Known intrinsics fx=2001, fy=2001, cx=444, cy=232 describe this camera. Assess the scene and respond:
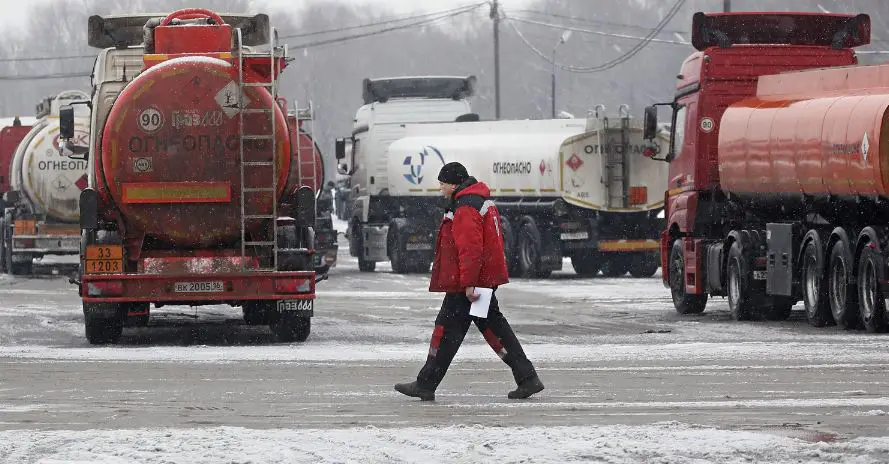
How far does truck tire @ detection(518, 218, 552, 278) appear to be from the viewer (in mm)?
36594

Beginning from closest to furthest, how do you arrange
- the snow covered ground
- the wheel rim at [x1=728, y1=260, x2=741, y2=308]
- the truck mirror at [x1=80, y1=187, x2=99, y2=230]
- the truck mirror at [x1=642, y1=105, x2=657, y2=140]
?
the snow covered ground, the truck mirror at [x1=80, y1=187, x2=99, y2=230], the wheel rim at [x1=728, y1=260, x2=741, y2=308], the truck mirror at [x1=642, y1=105, x2=657, y2=140]

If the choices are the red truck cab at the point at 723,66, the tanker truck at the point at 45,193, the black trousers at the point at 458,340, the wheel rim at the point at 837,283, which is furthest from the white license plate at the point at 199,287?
the tanker truck at the point at 45,193

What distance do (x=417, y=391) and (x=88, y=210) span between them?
21.1 feet

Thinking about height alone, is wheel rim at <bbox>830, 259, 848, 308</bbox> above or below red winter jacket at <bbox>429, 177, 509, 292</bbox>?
Result: below

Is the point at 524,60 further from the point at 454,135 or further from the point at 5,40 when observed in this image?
the point at 454,135

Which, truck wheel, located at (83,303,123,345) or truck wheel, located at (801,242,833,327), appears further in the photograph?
truck wheel, located at (801,242,833,327)

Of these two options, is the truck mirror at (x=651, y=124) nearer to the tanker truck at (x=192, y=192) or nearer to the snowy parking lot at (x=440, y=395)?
the snowy parking lot at (x=440, y=395)

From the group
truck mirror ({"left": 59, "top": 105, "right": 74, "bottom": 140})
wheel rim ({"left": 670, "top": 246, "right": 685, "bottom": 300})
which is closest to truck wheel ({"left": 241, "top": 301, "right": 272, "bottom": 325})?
truck mirror ({"left": 59, "top": 105, "right": 74, "bottom": 140})

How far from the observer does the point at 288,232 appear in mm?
19688

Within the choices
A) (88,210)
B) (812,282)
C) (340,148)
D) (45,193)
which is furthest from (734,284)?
(340,148)

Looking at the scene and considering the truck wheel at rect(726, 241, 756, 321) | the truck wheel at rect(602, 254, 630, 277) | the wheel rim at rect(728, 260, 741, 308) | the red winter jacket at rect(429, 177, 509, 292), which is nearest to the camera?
the red winter jacket at rect(429, 177, 509, 292)

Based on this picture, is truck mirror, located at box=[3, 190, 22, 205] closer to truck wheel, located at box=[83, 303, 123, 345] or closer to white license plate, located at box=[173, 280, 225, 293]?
truck wheel, located at box=[83, 303, 123, 345]

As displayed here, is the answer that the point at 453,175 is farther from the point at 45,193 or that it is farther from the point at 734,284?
the point at 45,193

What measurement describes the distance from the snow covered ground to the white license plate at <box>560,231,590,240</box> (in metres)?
24.8
